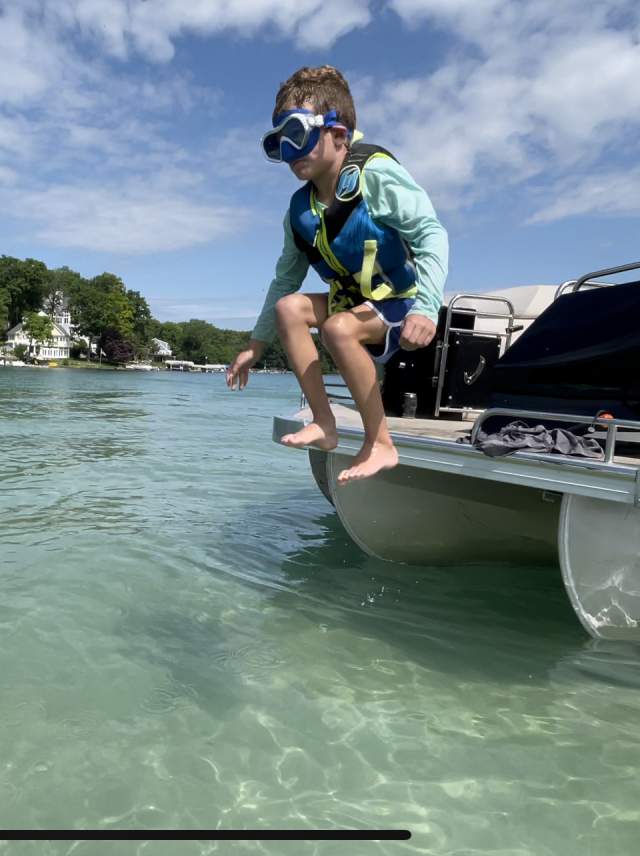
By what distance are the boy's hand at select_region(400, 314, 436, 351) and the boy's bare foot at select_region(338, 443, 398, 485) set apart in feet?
1.79

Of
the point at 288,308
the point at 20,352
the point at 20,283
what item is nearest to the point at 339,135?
A: the point at 288,308

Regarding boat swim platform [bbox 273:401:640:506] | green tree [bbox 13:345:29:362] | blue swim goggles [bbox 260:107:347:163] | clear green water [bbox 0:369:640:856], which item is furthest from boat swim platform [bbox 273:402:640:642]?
green tree [bbox 13:345:29:362]

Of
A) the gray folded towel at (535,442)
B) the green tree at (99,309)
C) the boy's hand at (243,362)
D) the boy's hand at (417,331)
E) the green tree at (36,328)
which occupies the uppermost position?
the green tree at (99,309)

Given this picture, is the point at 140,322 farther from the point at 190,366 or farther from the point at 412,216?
the point at 412,216

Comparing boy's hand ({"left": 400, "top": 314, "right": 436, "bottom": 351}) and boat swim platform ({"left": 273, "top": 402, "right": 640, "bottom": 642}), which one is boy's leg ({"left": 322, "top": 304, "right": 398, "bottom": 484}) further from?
boat swim platform ({"left": 273, "top": 402, "right": 640, "bottom": 642})

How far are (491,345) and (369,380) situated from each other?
3211 mm

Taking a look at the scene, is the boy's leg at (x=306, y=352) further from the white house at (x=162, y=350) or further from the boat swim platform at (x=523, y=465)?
the white house at (x=162, y=350)

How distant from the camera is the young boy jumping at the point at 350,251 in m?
2.61

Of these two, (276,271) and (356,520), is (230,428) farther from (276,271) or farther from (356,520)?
(276,271)

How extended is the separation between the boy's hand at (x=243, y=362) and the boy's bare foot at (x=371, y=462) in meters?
0.79

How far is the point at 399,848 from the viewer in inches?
87.2

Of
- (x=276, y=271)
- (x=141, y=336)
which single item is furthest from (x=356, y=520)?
(x=141, y=336)

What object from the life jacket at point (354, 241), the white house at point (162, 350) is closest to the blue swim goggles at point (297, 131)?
the life jacket at point (354, 241)

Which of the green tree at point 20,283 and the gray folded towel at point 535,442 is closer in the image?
the gray folded towel at point 535,442
